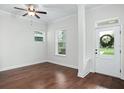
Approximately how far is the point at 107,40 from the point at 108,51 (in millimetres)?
419

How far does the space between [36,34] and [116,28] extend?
4.07m

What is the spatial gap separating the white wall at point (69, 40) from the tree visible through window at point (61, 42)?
292 mm

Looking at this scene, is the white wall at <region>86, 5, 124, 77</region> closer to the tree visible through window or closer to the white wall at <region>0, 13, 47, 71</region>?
the tree visible through window

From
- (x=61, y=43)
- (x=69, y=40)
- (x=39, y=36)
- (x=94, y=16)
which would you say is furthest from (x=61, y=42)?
(x=94, y=16)

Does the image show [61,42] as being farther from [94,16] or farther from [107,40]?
[107,40]

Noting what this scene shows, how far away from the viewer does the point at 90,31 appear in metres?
3.66

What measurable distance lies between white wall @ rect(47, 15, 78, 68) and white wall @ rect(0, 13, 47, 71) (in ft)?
2.72

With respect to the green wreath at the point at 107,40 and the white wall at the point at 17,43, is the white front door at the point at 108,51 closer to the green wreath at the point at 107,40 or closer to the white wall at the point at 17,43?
the green wreath at the point at 107,40

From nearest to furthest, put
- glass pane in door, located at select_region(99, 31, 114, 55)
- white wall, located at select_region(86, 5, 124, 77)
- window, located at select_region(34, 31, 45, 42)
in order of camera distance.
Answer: white wall, located at select_region(86, 5, 124, 77)
glass pane in door, located at select_region(99, 31, 114, 55)
window, located at select_region(34, 31, 45, 42)

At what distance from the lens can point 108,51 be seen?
3322 mm

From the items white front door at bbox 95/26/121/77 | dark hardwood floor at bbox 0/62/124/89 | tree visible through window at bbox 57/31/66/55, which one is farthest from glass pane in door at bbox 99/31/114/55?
tree visible through window at bbox 57/31/66/55

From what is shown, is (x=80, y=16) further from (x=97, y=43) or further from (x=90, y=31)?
(x=97, y=43)

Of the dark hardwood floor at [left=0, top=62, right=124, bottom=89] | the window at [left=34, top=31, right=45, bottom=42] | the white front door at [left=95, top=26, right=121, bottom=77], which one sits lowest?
the dark hardwood floor at [left=0, top=62, right=124, bottom=89]

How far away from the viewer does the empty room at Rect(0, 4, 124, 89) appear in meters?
2.83
